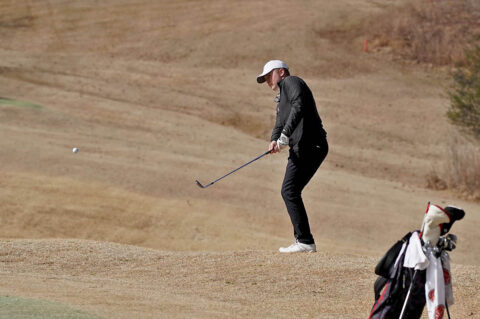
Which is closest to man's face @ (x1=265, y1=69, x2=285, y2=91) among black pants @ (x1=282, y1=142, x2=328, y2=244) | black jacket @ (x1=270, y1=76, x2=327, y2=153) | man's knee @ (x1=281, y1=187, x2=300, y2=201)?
black jacket @ (x1=270, y1=76, x2=327, y2=153)

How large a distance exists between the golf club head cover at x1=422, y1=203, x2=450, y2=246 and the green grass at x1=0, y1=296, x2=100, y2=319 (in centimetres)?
272

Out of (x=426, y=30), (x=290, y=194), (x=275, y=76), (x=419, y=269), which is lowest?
(x=426, y=30)

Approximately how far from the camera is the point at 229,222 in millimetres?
16438

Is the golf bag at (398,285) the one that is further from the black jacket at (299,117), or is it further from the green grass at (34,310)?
the black jacket at (299,117)

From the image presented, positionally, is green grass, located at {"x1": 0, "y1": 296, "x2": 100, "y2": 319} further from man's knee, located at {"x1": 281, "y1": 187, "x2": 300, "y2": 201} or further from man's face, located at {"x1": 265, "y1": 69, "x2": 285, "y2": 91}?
man's face, located at {"x1": 265, "y1": 69, "x2": 285, "y2": 91}

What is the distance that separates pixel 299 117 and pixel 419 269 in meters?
3.26

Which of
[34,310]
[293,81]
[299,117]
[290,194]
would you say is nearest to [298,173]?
[290,194]

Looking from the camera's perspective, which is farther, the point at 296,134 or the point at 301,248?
the point at 301,248

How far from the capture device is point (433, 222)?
251 inches

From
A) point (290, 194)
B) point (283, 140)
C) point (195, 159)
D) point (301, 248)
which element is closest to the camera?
point (283, 140)

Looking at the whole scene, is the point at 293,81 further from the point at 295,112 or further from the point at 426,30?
the point at 426,30

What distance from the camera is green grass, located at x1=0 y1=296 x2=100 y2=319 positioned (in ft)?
21.9

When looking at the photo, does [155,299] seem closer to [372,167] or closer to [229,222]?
[229,222]

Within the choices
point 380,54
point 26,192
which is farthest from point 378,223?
point 380,54
